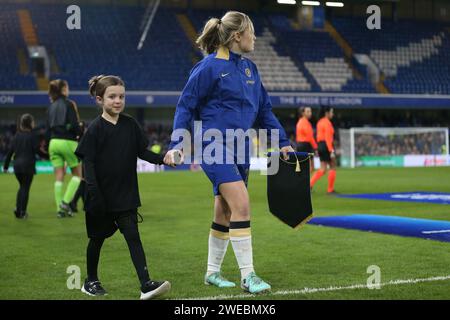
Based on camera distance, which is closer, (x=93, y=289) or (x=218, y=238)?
(x=93, y=289)

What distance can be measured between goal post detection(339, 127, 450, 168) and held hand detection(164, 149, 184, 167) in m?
33.9

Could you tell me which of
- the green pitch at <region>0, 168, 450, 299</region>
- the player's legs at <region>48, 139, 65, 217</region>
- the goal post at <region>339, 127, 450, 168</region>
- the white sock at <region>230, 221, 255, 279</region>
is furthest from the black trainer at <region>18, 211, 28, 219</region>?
the goal post at <region>339, 127, 450, 168</region>

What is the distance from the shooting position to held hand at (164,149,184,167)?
225 inches

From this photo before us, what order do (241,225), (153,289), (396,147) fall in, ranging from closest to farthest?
(153,289)
(241,225)
(396,147)

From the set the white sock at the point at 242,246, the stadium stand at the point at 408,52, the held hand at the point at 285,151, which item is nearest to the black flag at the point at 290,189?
the held hand at the point at 285,151

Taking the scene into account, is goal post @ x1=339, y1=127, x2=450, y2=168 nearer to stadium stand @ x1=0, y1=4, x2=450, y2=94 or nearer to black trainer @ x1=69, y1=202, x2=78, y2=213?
stadium stand @ x1=0, y1=4, x2=450, y2=94

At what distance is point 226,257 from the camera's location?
7.98m

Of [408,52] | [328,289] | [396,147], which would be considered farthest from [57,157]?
[408,52]

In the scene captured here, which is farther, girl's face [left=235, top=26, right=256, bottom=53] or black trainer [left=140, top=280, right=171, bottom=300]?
girl's face [left=235, top=26, right=256, bottom=53]

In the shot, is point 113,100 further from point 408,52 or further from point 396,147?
point 408,52

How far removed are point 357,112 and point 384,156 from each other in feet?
12.2

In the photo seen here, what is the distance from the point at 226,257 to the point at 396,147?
3295 cm

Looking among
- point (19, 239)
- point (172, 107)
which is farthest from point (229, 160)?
point (172, 107)
